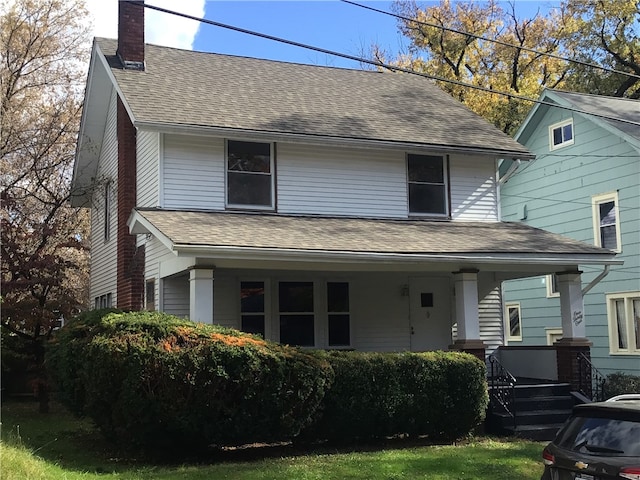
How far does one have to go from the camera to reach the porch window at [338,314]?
1531 centimetres

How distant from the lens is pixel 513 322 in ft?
74.3

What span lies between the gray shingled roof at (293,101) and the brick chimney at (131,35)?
280 millimetres

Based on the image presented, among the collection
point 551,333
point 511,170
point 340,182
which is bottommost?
point 551,333

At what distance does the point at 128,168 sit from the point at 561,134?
1250cm

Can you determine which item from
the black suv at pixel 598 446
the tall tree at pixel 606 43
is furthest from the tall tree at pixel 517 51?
the black suv at pixel 598 446

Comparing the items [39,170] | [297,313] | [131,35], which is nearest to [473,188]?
[297,313]

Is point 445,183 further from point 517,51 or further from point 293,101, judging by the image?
point 517,51

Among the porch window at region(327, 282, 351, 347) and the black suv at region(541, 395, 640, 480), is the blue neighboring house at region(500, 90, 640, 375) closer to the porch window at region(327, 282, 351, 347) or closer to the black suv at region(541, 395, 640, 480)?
the porch window at region(327, 282, 351, 347)

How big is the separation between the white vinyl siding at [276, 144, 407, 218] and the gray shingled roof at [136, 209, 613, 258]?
15.3 inches

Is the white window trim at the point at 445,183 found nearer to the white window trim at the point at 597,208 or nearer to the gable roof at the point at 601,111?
the gable roof at the point at 601,111

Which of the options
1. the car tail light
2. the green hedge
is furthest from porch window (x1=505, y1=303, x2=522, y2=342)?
the car tail light

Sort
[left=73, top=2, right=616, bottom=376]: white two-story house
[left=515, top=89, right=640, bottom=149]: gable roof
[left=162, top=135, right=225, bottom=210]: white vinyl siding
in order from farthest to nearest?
[left=515, top=89, right=640, bottom=149]: gable roof, [left=162, top=135, right=225, bottom=210]: white vinyl siding, [left=73, top=2, right=616, bottom=376]: white two-story house

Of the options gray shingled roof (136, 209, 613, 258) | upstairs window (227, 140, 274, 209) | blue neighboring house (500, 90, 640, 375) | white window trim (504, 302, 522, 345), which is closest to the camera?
gray shingled roof (136, 209, 613, 258)

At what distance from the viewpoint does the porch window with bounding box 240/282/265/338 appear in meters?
14.5
